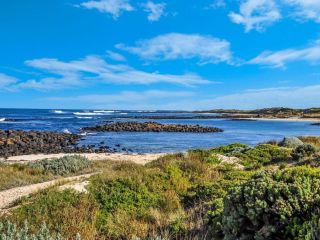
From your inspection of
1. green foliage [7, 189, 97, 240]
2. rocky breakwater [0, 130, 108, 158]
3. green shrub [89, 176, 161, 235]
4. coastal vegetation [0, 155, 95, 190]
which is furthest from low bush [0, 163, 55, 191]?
rocky breakwater [0, 130, 108, 158]

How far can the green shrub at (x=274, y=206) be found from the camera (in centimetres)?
508

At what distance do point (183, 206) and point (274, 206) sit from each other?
4273 mm

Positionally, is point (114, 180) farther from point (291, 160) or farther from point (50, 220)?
point (291, 160)

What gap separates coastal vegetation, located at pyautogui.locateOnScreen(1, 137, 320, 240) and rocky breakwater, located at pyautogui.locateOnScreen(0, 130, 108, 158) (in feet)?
57.9

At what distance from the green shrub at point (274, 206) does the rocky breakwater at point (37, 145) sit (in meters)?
Answer: 24.8

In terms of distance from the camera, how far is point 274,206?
5.22 meters

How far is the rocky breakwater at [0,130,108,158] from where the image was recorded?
30.0 metres

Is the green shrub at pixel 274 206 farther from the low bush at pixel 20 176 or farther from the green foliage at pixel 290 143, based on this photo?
the green foliage at pixel 290 143

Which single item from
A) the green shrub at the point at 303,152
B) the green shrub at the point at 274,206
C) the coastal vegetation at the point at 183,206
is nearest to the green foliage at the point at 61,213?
the coastal vegetation at the point at 183,206

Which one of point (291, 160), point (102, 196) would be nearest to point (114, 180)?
point (102, 196)

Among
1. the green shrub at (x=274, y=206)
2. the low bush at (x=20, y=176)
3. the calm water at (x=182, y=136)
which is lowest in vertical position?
the calm water at (x=182, y=136)

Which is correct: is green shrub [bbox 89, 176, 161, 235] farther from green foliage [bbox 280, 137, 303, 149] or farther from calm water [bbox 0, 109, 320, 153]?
calm water [bbox 0, 109, 320, 153]

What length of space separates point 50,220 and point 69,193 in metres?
1.78

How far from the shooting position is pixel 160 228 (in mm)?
7164
